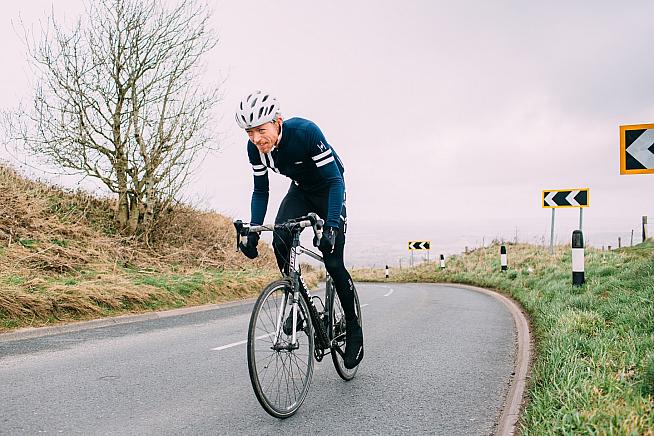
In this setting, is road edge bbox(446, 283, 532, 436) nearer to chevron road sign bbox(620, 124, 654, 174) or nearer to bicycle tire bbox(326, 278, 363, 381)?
bicycle tire bbox(326, 278, 363, 381)

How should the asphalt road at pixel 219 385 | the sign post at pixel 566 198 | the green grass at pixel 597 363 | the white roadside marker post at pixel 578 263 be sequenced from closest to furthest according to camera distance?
1. the green grass at pixel 597 363
2. the asphalt road at pixel 219 385
3. the white roadside marker post at pixel 578 263
4. the sign post at pixel 566 198

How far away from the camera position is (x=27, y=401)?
407 centimetres

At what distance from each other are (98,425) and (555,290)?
8.40 meters

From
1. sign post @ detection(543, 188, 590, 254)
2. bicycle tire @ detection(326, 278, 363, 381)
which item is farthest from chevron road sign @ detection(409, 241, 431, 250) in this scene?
bicycle tire @ detection(326, 278, 363, 381)

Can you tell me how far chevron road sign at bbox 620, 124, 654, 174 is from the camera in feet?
27.1

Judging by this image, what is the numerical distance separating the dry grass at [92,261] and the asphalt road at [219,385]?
3.42ft

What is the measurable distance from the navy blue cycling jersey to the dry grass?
193 inches

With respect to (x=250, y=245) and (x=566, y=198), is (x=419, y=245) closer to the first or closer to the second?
(x=566, y=198)

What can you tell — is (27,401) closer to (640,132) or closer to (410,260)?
(640,132)

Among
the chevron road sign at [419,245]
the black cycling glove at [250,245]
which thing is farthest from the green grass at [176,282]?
the chevron road sign at [419,245]

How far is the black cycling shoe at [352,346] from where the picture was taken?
462 cm

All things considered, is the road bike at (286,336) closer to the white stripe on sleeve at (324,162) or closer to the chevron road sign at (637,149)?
the white stripe on sleeve at (324,162)

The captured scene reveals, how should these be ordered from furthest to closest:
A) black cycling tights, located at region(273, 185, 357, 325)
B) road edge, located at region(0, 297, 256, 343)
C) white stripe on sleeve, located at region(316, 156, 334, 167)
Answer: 1. road edge, located at region(0, 297, 256, 343)
2. black cycling tights, located at region(273, 185, 357, 325)
3. white stripe on sleeve, located at region(316, 156, 334, 167)

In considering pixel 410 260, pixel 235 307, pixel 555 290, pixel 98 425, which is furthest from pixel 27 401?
pixel 410 260
